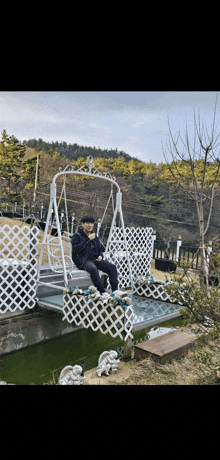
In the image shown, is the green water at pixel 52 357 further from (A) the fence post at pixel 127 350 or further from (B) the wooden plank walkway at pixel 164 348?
(A) the fence post at pixel 127 350

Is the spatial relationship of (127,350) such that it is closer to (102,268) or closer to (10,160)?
(102,268)

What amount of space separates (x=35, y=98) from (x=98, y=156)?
4.42 metres

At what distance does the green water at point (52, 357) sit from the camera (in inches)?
119

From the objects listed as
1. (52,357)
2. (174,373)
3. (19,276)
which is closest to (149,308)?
(174,373)

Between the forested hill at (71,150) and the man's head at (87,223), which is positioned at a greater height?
the forested hill at (71,150)

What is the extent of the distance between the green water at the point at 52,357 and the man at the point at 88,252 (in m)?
0.75

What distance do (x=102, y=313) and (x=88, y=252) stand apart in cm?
78

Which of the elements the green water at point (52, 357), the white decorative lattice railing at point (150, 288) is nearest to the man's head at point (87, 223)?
the white decorative lattice railing at point (150, 288)

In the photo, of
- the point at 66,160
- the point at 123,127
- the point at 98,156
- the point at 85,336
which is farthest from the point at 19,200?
the point at 85,336

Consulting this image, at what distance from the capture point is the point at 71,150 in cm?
1597

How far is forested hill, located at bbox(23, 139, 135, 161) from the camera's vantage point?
15.1 metres

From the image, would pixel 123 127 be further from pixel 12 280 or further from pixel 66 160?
pixel 12 280

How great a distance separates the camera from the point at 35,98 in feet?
44.5
